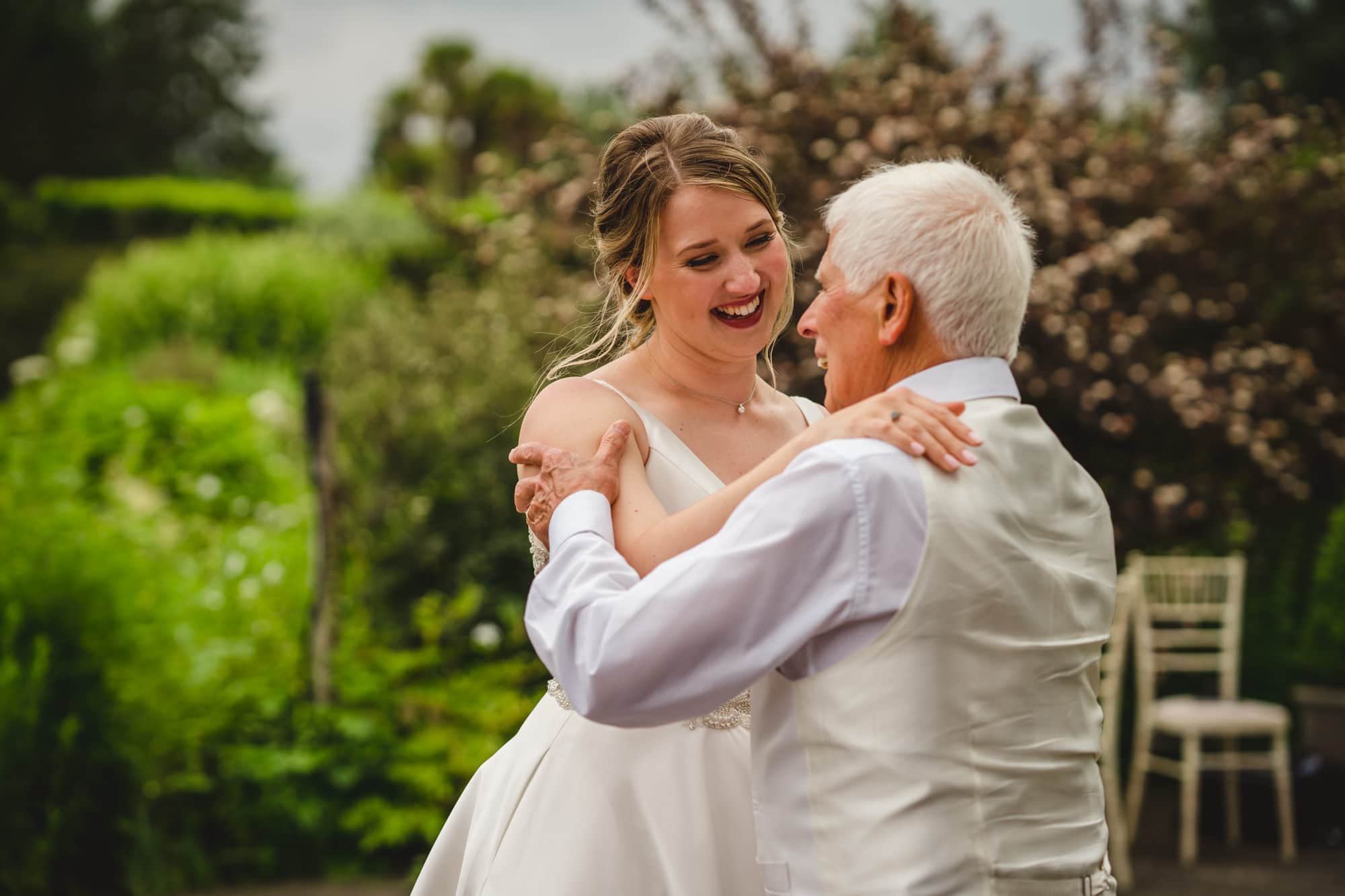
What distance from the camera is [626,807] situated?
207 centimetres

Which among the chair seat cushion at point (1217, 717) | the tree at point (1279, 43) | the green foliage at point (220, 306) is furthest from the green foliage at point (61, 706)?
the tree at point (1279, 43)

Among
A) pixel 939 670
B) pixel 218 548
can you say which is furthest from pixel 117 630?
pixel 939 670

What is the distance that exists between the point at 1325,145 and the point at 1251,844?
4.51 meters

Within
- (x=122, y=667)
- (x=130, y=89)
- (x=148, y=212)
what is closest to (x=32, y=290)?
(x=148, y=212)

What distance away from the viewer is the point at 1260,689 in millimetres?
7430

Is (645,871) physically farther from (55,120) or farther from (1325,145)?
(55,120)

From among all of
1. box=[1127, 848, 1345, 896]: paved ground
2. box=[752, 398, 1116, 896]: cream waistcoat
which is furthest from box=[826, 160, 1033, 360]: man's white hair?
box=[1127, 848, 1345, 896]: paved ground

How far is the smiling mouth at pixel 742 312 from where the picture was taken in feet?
7.48

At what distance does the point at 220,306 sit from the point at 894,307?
1165cm

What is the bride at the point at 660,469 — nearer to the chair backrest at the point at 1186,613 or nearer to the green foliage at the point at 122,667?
the green foliage at the point at 122,667

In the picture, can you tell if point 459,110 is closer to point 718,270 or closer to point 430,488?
point 430,488

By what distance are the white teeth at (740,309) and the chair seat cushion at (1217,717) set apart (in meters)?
4.87

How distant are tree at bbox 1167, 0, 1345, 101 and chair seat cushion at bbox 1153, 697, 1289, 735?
1133 cm

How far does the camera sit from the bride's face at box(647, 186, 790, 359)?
2244 millimetres
